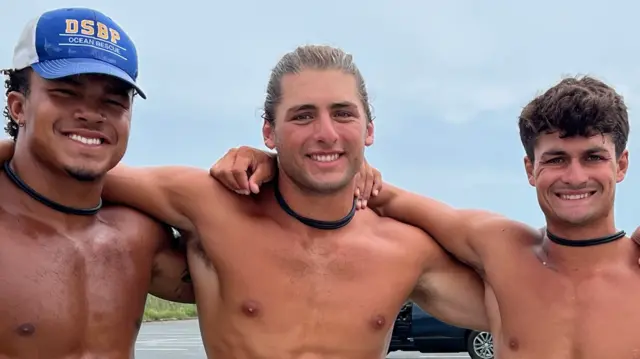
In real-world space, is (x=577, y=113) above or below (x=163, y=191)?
above

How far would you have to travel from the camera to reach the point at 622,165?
3148 millimetres

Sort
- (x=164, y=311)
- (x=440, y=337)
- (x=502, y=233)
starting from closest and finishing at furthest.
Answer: (x=502, y=233)
(x=440, y=337)
(x=164, y=311)

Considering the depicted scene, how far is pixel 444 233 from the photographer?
3.41 metres

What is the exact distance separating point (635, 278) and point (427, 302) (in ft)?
3.06

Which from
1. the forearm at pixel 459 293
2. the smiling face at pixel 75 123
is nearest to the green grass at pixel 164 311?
the forearm at pixel 459 293

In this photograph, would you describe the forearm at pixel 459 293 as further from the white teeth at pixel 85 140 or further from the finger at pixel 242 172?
the white teeth at pixel 85 140

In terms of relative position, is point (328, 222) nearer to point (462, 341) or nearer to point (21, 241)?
point (21, 241)

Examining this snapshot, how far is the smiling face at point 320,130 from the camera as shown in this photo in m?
3.02

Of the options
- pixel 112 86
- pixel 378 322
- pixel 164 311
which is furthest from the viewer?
pixel 164 311

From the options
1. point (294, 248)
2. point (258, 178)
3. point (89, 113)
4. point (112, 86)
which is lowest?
point (294, 248)

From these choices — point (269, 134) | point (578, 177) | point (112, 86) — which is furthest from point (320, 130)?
point (578, 177)

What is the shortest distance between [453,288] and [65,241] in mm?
1712

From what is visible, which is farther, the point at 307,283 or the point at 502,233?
the point at 502,233

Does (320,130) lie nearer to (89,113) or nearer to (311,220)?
(311,220)
